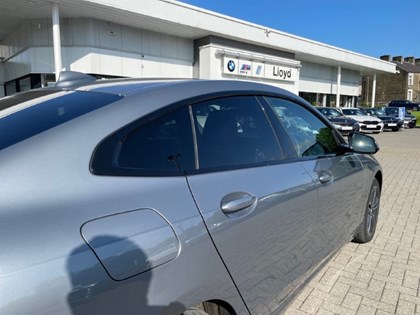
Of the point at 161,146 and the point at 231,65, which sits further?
Result: the point at 231,65

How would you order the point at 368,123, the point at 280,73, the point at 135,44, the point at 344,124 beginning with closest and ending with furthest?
the point at 135,44 → the point at 344,124 → the point at 368,123 → the point at 280,73

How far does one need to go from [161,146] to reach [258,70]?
20438mm

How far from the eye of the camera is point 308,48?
23.5 meters

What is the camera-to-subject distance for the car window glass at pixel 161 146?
55.1 inches

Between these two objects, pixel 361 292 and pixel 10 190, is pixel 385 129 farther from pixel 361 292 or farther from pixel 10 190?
pixel 10 190

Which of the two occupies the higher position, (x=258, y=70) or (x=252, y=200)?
(x=258, y=70)

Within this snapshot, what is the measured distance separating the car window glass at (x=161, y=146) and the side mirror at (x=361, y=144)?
2.02 meters

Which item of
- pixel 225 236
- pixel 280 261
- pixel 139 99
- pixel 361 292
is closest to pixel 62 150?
pixel 139 99

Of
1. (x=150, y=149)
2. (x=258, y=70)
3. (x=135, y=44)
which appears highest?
(x=135, y=44)

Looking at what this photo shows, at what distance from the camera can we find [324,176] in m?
2.55

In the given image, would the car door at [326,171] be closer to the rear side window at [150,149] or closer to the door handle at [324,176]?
the door handle at [324,176]

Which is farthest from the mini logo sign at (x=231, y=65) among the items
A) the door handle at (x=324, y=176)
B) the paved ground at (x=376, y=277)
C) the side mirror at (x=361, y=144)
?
the door handle at (x=324, y=176)

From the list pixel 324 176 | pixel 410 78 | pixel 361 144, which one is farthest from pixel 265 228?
pixel 410 78

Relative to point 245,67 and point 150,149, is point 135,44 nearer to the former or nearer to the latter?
point 245,67
